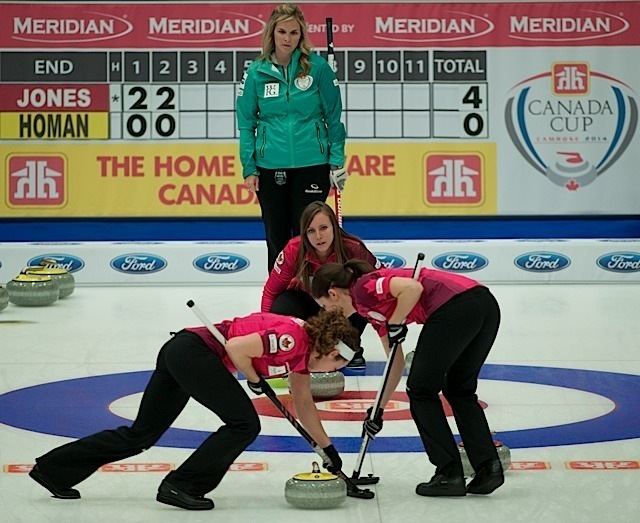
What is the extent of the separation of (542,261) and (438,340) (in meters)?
6.99

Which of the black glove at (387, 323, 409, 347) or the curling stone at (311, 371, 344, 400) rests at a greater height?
the black glove at (387, 323, 409, 347)

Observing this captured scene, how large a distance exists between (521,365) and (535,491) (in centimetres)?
277

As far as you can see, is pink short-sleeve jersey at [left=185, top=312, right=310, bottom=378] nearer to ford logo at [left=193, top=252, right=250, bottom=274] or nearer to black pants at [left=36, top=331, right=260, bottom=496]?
black pants at [left=36, top=331, right=260, bottom=496]

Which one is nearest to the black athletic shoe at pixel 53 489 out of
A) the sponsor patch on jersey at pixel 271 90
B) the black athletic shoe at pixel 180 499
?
the black athletic shoe at pixel 180 499

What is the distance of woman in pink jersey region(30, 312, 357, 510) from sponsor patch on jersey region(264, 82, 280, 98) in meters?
2.99

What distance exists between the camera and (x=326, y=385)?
6055 millimetres

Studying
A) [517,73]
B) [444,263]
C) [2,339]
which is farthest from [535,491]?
[517,73]

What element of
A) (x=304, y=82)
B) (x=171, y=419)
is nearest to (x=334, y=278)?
(x=171, y=419)

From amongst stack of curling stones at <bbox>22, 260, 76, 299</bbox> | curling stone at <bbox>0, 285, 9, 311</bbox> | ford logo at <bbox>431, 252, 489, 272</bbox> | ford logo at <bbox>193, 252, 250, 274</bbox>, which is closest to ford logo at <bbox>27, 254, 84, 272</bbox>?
stack of curling stones at <bbox>22, 260, 76, 299</bbox>

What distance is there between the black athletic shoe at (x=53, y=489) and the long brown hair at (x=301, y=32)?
10.8 feet

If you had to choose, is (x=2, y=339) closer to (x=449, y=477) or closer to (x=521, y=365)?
(x=521, y=365)

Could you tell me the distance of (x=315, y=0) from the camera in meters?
11.3

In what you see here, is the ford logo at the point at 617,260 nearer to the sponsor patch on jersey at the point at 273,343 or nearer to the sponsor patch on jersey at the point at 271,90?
the sponsor patch on jersey at the point at 271,90

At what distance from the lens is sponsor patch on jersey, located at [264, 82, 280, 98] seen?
7031 millimetres
